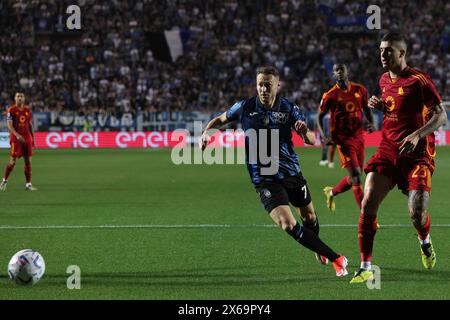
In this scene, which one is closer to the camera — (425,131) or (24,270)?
(24,270)

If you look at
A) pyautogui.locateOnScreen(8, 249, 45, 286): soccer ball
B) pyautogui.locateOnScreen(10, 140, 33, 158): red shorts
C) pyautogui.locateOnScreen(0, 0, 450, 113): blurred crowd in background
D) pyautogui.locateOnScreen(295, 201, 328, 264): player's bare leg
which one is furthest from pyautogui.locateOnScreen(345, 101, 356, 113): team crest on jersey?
pyautogui.locateOnScreen(0, 0, 450, 113): blurred crowd in background

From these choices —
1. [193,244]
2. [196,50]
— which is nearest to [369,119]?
[193,244]

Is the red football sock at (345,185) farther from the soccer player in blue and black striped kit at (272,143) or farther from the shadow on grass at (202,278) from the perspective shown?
the shadow on grass at (202,278)

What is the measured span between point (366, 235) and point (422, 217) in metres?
0.60

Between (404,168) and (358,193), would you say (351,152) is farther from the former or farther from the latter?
(404,168)

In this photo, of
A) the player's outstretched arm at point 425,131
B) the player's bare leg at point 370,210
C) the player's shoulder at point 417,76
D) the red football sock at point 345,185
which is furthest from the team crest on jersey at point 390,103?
the red football sock at point 345,185

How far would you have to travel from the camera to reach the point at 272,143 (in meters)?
7.53

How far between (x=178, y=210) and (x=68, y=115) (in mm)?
24004

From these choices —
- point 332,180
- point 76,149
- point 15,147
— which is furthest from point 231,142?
point 15,147

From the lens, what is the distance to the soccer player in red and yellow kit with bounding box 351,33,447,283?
284 inches

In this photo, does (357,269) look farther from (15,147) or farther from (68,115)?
(68,115)

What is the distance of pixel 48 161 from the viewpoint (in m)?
27.1

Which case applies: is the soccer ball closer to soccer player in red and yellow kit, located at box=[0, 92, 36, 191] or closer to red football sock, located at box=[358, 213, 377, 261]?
red football sock, located at box=[358, 213, 377, 261]

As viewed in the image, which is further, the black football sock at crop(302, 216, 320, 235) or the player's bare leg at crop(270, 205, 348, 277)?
the black football sock at crop(302, 216, 320, 235)
